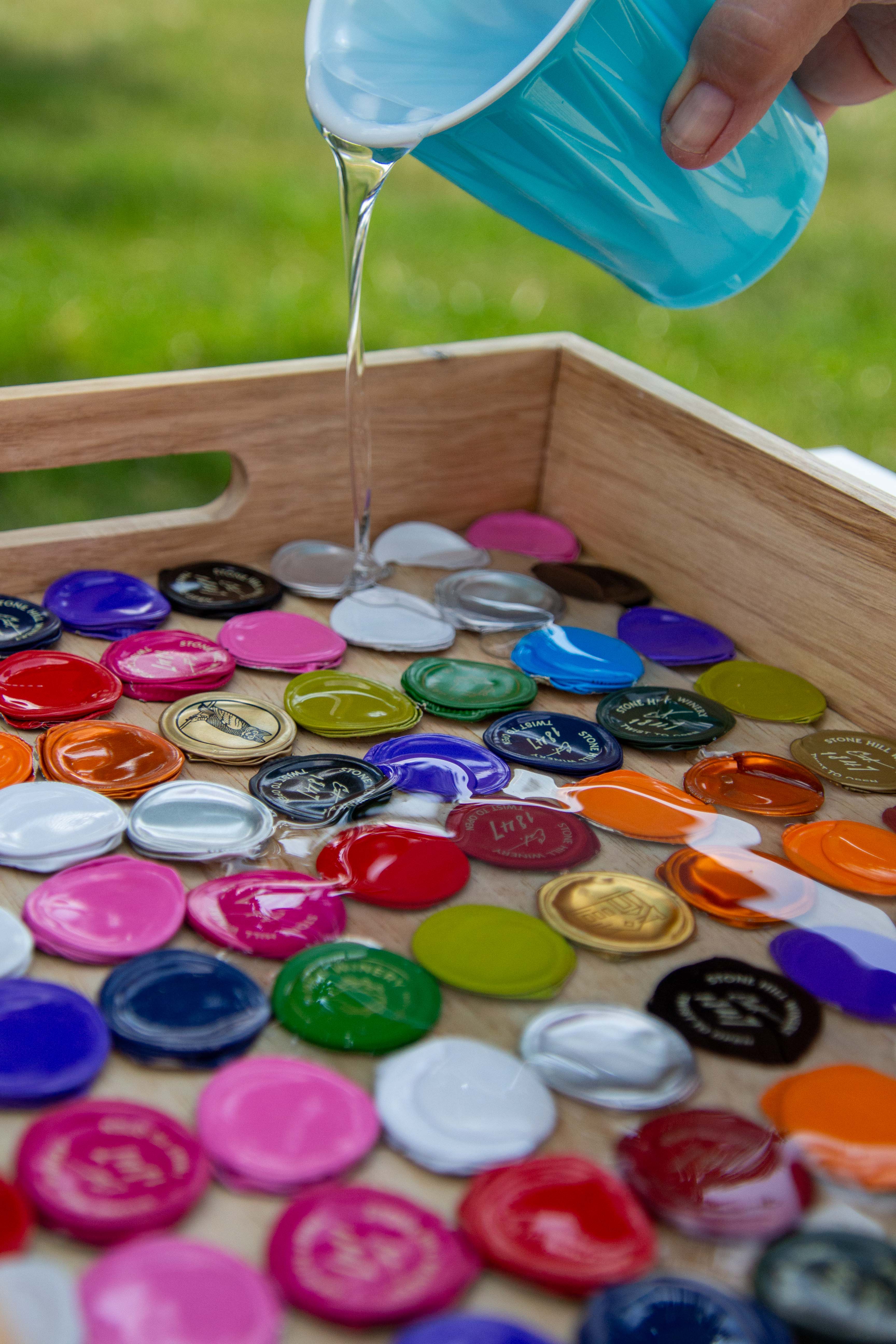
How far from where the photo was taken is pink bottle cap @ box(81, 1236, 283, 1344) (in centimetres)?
61

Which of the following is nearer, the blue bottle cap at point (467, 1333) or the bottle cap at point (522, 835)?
the blue bottle cap at point (467, 1333)

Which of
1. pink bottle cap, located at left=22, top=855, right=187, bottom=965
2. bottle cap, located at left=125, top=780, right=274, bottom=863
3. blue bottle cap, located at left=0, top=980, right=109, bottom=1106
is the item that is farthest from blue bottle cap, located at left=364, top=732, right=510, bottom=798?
blue bottle cap, located at left=0, top=980, right=109, bottom=1106

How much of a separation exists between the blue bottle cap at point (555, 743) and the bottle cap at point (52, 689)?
0.29 metres

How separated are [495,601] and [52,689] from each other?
1.55ft

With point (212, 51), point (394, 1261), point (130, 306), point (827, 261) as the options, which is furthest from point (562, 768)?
point (212, 51)

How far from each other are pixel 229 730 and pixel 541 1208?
549mm

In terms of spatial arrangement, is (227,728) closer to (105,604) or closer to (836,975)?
(105,604)

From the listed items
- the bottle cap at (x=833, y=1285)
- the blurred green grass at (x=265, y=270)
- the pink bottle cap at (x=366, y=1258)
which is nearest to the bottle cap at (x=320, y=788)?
the pink bottle cap at (x=366, y=1258)

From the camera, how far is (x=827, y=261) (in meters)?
4.31

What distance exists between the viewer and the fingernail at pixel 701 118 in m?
1.07

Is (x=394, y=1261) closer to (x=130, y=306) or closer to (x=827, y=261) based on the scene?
(x=130, y=306)

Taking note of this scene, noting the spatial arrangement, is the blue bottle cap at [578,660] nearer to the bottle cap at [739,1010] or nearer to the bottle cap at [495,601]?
the bottle cap at [495,601]

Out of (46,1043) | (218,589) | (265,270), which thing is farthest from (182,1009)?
(265,270)

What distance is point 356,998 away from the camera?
818 mm
